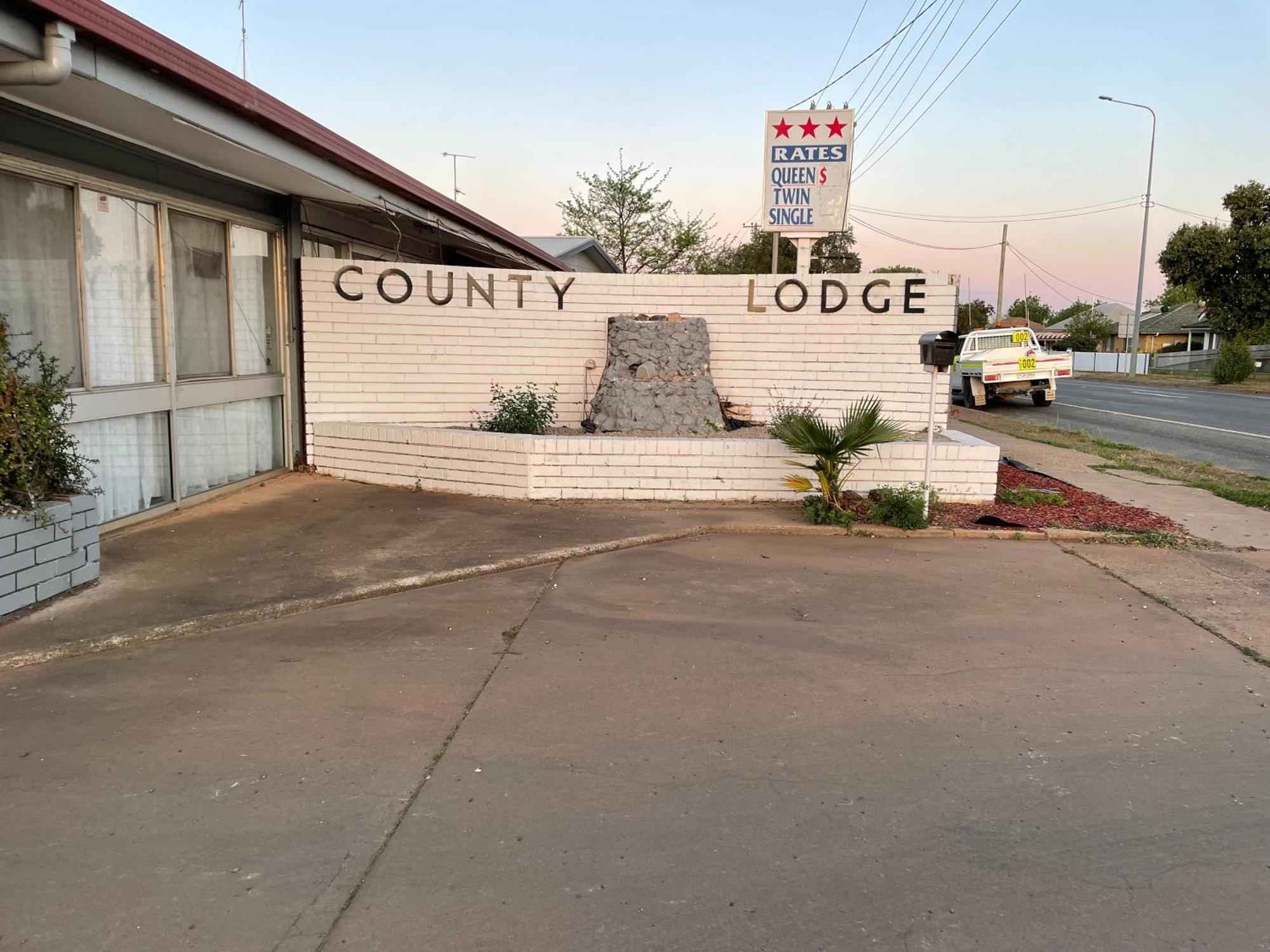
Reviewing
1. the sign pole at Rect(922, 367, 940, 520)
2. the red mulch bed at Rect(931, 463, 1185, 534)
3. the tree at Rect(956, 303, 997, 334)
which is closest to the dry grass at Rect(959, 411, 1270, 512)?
the red mulch bed at Rect(931, 463, 1185, 534)

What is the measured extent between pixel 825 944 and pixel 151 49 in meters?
6.31

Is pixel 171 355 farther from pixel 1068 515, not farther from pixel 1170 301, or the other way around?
pixel 1170 301

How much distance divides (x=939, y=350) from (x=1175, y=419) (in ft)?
52.8

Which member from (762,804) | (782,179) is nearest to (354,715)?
(762,804)

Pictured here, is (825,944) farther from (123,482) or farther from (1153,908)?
(123,482)

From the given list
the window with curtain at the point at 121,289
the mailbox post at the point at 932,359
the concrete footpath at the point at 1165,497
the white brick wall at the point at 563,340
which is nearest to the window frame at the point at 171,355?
the window with curtain at the point at 121,289

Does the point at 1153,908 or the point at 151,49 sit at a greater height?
the point at 151,49

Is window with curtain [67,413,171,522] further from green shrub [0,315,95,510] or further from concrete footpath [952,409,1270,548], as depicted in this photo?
concrete footpath [952,409,1270,548]

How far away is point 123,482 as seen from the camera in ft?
26.0

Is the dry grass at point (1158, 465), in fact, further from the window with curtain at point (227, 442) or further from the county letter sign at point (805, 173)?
the window with curtain at point (227, 442)

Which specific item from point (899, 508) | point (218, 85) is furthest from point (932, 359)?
point (218, 85)

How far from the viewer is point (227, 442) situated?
9.61m

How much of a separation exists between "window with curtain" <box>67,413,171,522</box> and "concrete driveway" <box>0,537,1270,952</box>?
2.98m

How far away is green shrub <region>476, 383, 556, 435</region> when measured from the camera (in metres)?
10.5
